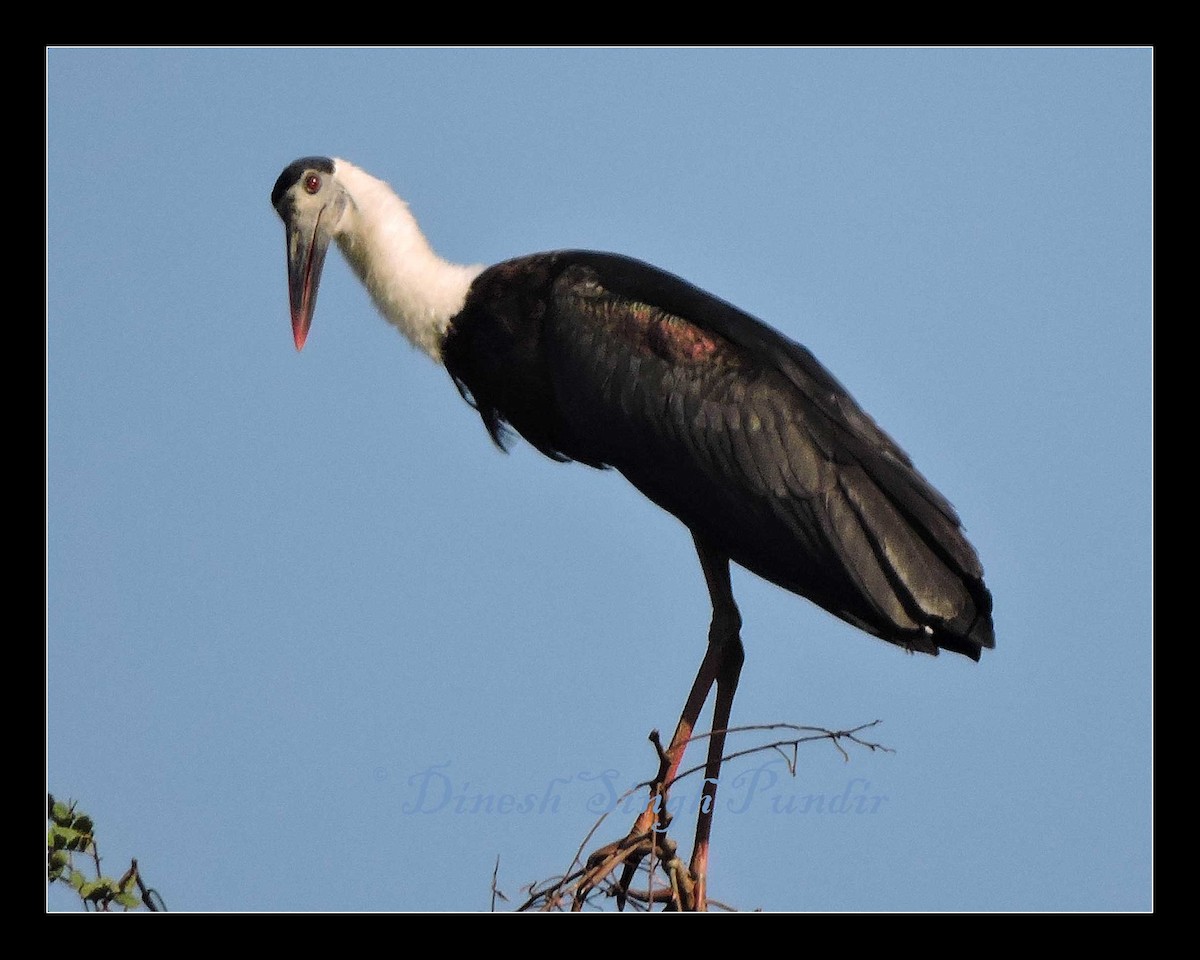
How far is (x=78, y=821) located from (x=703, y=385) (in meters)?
3.11

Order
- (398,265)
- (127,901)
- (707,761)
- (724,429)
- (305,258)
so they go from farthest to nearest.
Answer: (305,258), (398,265), (724,429), (707,761), (127,901)

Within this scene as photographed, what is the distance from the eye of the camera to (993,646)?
701 cm

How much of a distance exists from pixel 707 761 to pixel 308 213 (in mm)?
3230

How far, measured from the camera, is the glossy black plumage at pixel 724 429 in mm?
7039

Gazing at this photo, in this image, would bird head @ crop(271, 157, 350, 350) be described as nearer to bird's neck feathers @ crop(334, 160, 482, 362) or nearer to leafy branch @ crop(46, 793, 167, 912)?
bird's neck feathers @ crop(334, 160, 482, 362)

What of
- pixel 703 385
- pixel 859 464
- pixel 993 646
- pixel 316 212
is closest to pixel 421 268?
pixel 316 212

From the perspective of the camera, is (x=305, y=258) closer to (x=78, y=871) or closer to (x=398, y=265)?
(x=398, y=265)

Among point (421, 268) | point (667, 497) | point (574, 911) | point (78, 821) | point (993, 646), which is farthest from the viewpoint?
point (421, 268)

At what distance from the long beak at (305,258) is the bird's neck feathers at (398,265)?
10 cm

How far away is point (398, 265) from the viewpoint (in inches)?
316

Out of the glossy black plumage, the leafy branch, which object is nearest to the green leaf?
the leafy branch

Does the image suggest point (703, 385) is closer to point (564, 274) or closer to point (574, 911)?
point (564, 274)

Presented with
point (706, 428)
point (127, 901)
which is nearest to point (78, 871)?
point (127, 901)
